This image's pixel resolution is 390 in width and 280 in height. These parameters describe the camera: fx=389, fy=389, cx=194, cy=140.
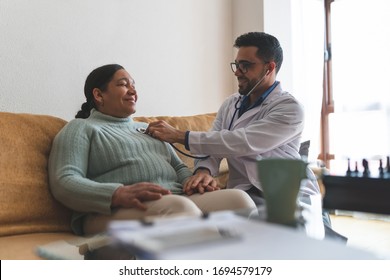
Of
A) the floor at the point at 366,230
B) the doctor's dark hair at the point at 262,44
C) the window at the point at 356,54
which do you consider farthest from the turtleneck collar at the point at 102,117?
the window at the point at 356,54

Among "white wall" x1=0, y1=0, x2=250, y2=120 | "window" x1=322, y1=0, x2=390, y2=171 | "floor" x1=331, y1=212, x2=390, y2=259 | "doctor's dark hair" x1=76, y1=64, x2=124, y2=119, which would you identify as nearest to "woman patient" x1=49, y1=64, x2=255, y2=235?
"doctor's dark hair" x1=76, y1=64, x2=124, y2=119

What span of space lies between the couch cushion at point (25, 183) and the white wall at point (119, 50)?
417 millimetres

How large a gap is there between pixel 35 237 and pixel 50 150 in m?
0.27

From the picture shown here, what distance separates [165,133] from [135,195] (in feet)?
1.27

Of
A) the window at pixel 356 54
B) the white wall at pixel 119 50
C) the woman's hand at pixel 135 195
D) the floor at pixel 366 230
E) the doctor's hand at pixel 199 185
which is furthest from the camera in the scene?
the window at pixel 356 54

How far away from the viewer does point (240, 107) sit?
133cm

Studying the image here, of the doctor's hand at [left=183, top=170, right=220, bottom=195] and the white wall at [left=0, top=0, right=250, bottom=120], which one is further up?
the white wall at [left=0, top=0, right=250, bottom=120]

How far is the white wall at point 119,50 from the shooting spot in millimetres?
1480

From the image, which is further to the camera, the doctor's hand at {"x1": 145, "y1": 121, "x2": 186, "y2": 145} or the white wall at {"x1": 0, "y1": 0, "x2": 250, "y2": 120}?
the white wall at {"x1": 0, "y1": 0, "x2": 250, "y2": 120}

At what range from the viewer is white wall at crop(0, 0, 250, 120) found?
1480mm

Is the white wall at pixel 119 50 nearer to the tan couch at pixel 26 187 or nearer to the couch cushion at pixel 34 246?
the tan couch at pixel 26 187

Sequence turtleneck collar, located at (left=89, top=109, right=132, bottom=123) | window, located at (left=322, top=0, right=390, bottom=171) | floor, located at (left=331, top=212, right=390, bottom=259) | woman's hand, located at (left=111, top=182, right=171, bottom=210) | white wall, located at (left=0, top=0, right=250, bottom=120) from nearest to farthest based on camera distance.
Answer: floor, located at (left=331, top=212, right=390, bottom=259) → woman's hand, located at (left=111, top=182, right=171, bottom=210) → turtleneck collar, located at (left=89, top=109, right=132, bottom=123) → white wall, located at (left=0, top=0, right=250, bottom=120) → window, located at (left=322, top=0, right=390, bottom=171)

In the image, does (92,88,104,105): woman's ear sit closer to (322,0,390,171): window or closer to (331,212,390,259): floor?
(331,212,390,259): floor
